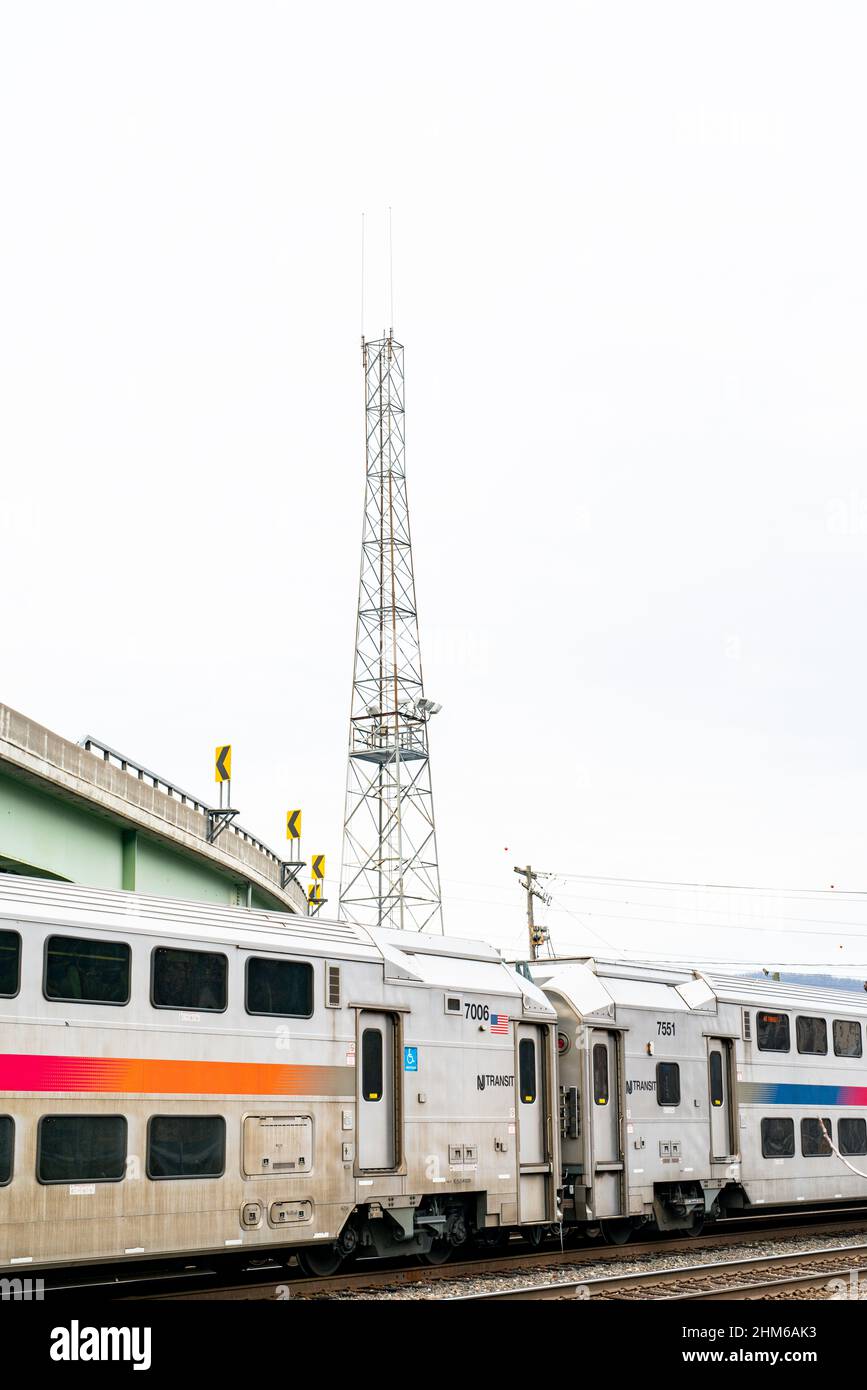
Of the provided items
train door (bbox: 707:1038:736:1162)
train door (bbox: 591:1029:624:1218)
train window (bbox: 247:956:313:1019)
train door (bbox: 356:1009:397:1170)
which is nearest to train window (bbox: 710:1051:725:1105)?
train door (bbox: 707:1038:736:1162)

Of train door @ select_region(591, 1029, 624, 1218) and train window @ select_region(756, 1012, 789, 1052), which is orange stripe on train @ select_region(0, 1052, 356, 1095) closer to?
train door @ select_region(591, 1029, 624, 1218)

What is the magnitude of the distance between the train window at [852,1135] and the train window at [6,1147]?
1815 cm

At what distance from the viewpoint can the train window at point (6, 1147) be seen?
14.2m

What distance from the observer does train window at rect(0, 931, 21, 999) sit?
576 inches

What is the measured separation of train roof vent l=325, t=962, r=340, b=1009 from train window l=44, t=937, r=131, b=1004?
3258 mm

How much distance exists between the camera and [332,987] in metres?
18.5

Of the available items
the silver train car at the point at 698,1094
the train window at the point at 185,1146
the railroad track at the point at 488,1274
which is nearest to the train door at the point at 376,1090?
the railroad track at the point at 488,1274

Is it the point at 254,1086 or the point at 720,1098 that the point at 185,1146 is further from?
the point at 720,1098

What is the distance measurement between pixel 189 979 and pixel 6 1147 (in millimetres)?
2992

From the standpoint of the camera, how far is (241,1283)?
17.6m

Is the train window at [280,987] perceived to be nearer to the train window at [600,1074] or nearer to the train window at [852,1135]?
the train window at [600,1074]

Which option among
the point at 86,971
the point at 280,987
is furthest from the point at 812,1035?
the point at 86,971

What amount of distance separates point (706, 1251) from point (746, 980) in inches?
230
